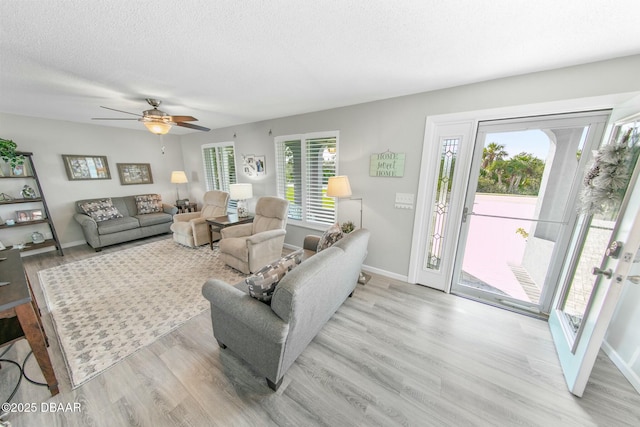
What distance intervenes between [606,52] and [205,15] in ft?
9.22

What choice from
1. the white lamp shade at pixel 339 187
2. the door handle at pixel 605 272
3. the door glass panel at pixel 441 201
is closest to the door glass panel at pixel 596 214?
the door handle at pixel 605 272

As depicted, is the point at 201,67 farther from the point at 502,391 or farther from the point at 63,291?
the point at 502,391

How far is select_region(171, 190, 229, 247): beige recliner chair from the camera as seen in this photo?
3.72 metres

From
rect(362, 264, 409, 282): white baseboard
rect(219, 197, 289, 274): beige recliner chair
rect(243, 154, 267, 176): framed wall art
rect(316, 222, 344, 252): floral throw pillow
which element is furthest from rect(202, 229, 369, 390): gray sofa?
rect(243, 154, 267, 176): framed wall art

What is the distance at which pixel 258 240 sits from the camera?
108 inches

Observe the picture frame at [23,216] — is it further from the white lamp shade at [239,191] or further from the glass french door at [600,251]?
the glass french door at [600,251]

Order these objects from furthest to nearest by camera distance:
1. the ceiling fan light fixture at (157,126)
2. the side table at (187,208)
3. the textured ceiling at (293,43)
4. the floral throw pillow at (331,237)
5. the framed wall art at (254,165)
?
the side table at (187,208) → the framed wall art at (254,165) → the ceiling fan light fixture at (157,126) → the floral throw pillow at (331,237) → the textured ceiling at (293,43)

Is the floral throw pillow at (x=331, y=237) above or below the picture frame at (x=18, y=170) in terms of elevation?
below

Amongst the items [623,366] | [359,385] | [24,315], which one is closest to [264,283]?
[359,385]

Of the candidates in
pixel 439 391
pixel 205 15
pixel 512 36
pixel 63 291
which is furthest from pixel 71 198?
pixel 512 36

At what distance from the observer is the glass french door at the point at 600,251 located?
1223 mm

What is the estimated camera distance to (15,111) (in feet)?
10.3

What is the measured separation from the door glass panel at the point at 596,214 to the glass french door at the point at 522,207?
197 millimetres

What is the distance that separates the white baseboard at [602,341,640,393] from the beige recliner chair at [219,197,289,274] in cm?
338
